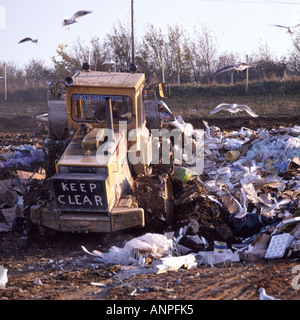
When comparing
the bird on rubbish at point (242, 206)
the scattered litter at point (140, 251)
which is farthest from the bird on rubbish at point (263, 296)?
the bird on rubbish at point (242, 206)

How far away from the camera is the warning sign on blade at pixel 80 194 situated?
6.17m

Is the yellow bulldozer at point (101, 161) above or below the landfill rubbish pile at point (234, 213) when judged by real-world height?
above

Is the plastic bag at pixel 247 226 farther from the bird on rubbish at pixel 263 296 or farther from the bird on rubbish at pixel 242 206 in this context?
the bird on rubbish at pixel 263 296

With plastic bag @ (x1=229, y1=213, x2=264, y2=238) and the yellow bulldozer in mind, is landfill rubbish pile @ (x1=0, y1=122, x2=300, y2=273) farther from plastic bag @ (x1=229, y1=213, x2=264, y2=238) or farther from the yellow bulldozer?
the yellow bulldozer

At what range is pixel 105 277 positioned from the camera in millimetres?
5641

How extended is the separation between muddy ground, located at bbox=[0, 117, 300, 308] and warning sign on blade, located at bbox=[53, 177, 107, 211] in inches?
25.0

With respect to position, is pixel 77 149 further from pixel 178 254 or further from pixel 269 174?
pixel 269 174

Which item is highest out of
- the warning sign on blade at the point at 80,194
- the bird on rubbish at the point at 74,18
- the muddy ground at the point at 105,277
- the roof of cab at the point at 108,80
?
the bird on rubbish at the point at 74,18

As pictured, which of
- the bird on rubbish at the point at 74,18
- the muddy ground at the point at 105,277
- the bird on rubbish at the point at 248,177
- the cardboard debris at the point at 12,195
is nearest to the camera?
the muddy ground at the point at 105,277

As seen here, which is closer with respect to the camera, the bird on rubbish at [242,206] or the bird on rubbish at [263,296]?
the bird on rubbish at [263,296]

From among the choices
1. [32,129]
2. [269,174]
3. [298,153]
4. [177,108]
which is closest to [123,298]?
[269,174]

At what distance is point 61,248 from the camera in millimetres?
6801

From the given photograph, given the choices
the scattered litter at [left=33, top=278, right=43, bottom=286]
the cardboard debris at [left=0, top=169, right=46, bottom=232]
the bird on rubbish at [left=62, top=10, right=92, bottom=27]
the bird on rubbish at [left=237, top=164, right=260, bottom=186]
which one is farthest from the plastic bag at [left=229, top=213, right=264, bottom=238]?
the bird on rubbish at [left=62, top=10, right=92, bottom=27]

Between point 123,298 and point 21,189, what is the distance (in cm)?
430
